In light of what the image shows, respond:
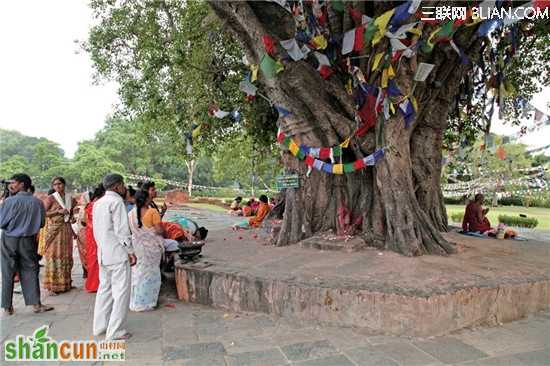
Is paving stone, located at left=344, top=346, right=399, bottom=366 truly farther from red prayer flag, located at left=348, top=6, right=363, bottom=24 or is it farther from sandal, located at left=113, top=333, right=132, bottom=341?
red prayer flag, located at left=348, top=6, right=363, bottom=24

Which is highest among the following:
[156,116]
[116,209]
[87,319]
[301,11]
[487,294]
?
[301,11]

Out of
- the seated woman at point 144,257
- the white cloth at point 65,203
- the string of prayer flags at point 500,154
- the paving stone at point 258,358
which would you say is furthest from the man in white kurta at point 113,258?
the string of prayer flags at point 500,154

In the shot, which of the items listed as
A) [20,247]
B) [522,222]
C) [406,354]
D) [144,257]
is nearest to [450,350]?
[406,354]

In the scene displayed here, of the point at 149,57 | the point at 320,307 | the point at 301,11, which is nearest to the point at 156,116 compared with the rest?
the point at 149,57

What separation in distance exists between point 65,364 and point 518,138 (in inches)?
395

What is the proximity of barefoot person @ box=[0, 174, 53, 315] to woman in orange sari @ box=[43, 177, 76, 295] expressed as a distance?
2.73 ft

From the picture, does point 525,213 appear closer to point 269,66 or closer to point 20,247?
point 269,66

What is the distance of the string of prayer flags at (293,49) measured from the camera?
564 cm

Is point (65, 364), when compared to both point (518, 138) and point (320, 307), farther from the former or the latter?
point (518, 138)

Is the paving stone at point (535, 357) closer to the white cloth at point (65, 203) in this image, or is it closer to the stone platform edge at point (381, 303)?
the stone platform edge at point (381, 303)

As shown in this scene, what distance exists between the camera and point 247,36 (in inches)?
252

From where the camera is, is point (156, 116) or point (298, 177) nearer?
point (298, 177)

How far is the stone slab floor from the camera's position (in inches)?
128

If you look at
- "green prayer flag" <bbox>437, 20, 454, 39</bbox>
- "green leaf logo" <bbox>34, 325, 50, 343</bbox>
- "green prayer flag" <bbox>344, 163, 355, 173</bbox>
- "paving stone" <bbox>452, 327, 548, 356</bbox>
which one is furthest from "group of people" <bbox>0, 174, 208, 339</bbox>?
"green prayer flag" <bbox>437, 20, 454, 39</bbox>
